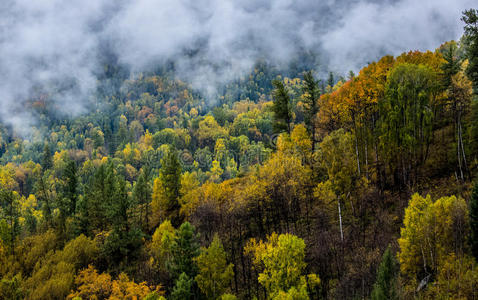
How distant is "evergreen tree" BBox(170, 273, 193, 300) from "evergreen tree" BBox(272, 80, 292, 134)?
23509 mm

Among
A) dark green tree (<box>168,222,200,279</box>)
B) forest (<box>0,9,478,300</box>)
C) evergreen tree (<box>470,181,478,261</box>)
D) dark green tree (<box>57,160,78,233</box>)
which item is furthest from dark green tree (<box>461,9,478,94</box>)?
dark green tree (<box>57,160,78,233</box>)

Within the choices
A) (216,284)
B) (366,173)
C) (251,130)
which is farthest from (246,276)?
(251,130)

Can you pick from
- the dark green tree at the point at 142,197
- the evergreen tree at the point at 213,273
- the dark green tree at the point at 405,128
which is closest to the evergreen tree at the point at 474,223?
the dark green tree at the point at 405,128

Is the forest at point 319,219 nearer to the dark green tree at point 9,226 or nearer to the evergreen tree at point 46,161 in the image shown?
the dark green tree at point 9,226

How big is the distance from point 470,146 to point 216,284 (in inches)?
1205

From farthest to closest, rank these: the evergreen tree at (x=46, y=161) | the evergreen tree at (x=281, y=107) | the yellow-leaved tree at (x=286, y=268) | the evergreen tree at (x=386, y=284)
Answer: the evergreen tree at (x=46, y=161) < the evergreen tree at (x=281, y=107) < the yellow-leaved tree at (x=286, y=268) < the evergreen tree at (x=386, y=284)

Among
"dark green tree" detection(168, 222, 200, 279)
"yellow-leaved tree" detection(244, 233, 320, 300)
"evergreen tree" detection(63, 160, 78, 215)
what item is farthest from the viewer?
"evergreen tree" detection(63, 160, 78, 215)

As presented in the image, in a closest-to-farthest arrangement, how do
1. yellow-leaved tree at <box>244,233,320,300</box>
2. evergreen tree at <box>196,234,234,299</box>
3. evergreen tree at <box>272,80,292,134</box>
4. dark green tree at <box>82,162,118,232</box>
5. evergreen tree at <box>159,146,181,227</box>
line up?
yellow-leaved tree at <box>244,233,320,300</box>, evergreen tree at <box>196,234,234,299</box>, evergreen tree at <box>272,80,292,134</box>, dark green tree at <box>82,162,118,232</box>, evergreen tree at <box>159,146,181,227</box>

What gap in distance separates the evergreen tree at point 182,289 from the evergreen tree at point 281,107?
2351 centimetres

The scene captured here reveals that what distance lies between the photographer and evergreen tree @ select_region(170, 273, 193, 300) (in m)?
28.0

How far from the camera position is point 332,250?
90.6ft

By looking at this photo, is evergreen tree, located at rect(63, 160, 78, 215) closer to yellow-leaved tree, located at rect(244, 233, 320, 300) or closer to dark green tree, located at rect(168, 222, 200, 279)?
dark green tree, located at rect(168, 222, 200, 279)

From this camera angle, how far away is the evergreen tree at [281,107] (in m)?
40.4

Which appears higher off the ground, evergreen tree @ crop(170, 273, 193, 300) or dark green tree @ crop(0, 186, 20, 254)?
dark green tree @ crop(0, 186, 20, 254)
